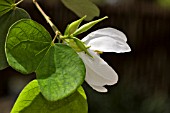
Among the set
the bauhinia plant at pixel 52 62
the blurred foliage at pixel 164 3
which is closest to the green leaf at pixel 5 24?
the bauhinia plant at pixel 52 62

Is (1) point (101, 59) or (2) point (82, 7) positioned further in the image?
(2) point (82, 7)

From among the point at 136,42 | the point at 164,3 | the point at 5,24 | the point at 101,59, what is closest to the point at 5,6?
the point at 5,24

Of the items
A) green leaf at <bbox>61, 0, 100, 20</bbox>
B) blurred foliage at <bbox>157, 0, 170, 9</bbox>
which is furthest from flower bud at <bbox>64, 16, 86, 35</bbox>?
blurred foliage at <bbox>157, 0, 170, 9</bbox>

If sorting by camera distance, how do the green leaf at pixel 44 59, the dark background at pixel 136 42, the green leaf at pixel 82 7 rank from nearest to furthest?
the green leaf at pixel 44 59
the green leaf at pixel 82 7
the dark background at pixel 136 42

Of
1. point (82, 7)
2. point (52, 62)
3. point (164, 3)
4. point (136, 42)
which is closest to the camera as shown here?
Answer: point (52, 62)

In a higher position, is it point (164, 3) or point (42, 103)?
point (42, 103)

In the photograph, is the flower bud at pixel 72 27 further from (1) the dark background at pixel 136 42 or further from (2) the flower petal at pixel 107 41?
(1) the dark background at pixel 136 42

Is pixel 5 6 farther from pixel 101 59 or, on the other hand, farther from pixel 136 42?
pixel 136 42
